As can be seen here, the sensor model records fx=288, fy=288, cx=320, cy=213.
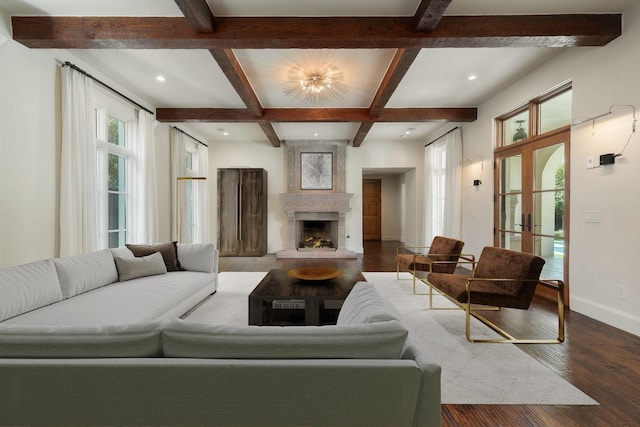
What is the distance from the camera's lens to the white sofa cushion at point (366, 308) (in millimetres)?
1229

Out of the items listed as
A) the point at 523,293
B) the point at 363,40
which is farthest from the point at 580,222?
the point at 363,40

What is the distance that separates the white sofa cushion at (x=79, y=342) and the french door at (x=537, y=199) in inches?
172

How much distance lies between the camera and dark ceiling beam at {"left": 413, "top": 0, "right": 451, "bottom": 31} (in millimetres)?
2410

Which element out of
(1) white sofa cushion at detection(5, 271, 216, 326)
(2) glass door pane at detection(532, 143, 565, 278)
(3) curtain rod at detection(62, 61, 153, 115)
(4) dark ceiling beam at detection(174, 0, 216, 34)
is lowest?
(1) white sofa cushion at detection(5, 271, 216, 326)

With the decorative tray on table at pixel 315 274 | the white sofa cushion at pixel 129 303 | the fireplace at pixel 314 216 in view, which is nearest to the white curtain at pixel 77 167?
the white sofa cushion at pixel 129 303

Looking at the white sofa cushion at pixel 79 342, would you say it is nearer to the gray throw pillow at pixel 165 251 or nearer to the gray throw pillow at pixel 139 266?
the gray throw pillow at pixel 139 266

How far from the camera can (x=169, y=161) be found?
5691mm

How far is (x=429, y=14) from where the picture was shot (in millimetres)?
2541

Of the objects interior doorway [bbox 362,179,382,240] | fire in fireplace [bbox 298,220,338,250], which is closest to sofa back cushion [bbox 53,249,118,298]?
fire in fireplace [bbox 298,220,338,250]

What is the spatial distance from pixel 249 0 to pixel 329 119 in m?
2.90

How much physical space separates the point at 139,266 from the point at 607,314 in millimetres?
4917

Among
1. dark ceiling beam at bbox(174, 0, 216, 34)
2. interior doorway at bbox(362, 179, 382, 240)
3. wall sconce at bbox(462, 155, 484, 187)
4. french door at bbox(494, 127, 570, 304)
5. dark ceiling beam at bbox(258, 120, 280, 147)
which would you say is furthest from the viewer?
interior doorway at bbox(362, 179, 382, 240)

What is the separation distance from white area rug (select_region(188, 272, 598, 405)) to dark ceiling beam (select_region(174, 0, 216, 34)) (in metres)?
2.85

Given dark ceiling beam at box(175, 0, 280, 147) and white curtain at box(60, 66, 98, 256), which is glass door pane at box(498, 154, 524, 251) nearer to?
dark ceiling beam at box(175, 0, 280, 147)
